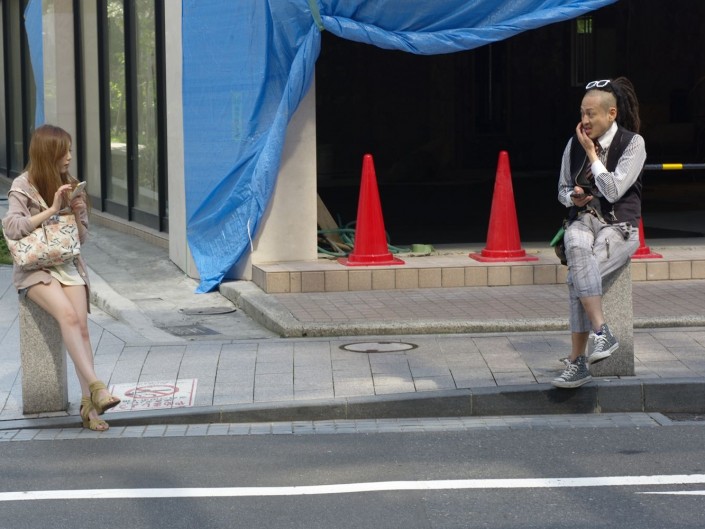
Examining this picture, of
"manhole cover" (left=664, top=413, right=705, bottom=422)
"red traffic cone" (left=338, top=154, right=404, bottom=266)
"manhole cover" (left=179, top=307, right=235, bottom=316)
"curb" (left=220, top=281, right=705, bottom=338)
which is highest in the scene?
"red traffic cone" (left=338, top=154, right=404, bottom=266)

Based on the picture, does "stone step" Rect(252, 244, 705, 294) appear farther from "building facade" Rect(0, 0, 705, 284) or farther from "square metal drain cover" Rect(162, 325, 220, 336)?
"building facade" Rect(0, 0, 705, 284)

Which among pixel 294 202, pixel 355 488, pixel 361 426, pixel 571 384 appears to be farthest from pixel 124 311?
pixel 355 488

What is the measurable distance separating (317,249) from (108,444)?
16.3ft

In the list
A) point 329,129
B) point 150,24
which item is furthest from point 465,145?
point 150,24

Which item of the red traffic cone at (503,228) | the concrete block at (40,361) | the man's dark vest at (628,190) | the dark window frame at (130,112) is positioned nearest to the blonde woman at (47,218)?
the concrete block at (40,361)

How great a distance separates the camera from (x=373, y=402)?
727 centimetres

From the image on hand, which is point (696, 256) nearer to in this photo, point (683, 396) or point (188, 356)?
point (683, 396)

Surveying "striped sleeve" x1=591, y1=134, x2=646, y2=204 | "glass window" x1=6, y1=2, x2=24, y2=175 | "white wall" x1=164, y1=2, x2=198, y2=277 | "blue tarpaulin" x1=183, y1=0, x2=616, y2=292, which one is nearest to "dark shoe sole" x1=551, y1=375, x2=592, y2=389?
"striped sleeve" x1=591, y1=134, x2=646, y2=204

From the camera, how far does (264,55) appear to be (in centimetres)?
1087

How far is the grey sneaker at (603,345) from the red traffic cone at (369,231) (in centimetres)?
408

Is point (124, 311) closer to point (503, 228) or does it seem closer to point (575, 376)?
point (503, 228)

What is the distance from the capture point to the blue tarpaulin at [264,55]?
35.3 ft

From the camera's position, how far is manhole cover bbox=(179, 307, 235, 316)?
1053 cm

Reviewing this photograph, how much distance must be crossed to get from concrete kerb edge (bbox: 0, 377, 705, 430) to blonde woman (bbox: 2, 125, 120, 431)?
1.07ft
